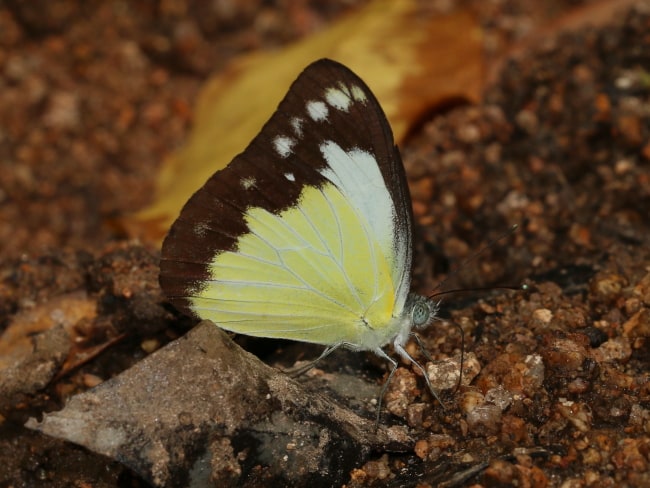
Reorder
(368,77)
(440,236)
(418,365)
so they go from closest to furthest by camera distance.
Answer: (418,365) < (440,236) < (368,77)

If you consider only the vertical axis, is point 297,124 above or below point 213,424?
above

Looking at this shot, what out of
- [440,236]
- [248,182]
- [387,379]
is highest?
[248,182]

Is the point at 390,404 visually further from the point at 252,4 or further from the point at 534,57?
the point at 252,4

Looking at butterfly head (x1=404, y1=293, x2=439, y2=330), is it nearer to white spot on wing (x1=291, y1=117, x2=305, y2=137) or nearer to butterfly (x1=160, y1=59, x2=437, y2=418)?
butterfly (x1=160, y1=59, x2=437, y2=418)

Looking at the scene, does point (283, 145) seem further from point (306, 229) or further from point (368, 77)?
point (368, 77)

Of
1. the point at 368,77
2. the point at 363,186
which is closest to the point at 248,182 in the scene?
the point at 363,186

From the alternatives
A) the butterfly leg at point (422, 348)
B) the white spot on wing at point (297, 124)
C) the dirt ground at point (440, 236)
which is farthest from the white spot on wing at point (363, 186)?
the dirt ground at point (440, 236)

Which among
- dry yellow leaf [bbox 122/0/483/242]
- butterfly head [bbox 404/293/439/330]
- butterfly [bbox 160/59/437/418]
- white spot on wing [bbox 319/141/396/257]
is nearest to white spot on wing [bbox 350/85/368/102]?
butterfly [bbox 160/59/437/418]
